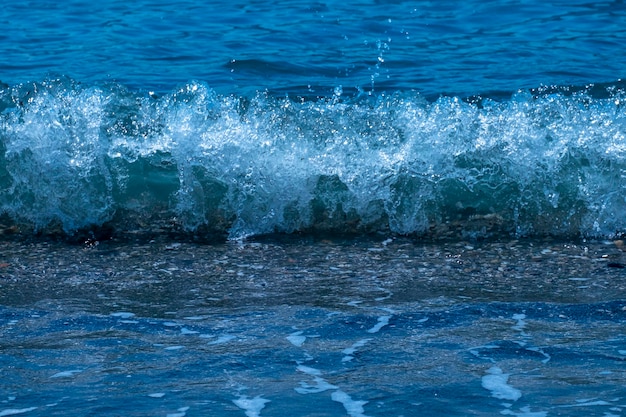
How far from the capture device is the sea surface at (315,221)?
324cm

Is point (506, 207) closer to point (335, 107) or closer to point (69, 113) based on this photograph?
point (335, 107)

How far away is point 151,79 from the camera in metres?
8.16

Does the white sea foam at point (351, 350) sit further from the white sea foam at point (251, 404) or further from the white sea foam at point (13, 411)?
the white sea foam at point (13, 411)

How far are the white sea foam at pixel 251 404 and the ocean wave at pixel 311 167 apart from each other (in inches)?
96.2

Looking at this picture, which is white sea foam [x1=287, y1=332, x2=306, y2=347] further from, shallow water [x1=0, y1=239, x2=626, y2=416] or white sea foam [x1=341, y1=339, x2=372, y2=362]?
white sea foam [x1=341, y1=339, x2=372, y2=362]

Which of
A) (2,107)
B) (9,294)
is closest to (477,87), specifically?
(2,107)

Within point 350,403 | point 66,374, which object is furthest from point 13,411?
point 350,403

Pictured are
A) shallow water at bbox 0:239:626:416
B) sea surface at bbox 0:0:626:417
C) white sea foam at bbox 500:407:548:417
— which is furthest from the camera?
sea surface at bbox 0:0:626:417

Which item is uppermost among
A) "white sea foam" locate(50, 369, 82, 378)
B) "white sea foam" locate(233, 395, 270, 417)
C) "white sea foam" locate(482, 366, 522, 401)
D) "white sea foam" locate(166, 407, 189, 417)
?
"white sea foam" locate(166, 407, 189, 417)

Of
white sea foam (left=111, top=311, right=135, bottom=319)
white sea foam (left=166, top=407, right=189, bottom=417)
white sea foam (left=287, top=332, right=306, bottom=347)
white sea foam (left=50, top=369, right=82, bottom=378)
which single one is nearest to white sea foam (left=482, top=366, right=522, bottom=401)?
white sea foam (left=287, top=332, right=306, bottom=347)

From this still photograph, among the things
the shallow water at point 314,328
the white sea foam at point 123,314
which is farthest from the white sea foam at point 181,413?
the white sea foam at point 123,314

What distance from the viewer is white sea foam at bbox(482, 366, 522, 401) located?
3057 mm

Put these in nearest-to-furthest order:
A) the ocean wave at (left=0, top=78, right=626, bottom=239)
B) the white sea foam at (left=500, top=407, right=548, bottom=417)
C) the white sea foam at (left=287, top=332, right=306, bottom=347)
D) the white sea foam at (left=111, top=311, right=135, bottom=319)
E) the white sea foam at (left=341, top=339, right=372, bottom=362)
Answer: the white sea foam at (left=500, top=407, right=548, bottom=417)
the white sea foam at (left=341, top=339, right=372, bottom=362)
the white sea foam at (left=287, top=332, right=306, bottom=347)
the white sea foam at (left=111, top=311, right=135, bottom=319)
the ocean wave at (left=0, top=78, right=626, bottom=239)

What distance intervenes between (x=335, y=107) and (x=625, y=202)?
201cm
